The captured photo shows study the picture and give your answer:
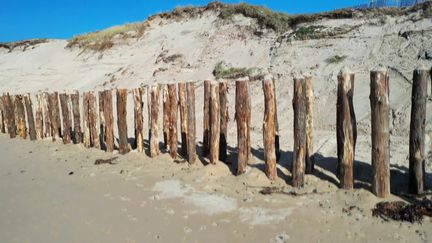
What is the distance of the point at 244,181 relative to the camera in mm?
6426

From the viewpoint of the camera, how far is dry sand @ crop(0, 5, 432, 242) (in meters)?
4.94

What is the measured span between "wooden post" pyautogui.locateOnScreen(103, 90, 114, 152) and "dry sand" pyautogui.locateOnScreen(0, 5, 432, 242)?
19.5 inches

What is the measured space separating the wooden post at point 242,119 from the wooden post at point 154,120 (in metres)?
2.01

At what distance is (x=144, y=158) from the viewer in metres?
8.22

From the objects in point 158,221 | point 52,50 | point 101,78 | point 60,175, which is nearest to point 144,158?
point 60,175

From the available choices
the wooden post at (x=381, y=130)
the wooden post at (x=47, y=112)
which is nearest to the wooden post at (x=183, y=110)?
the wooden post at (x=381, y=130)

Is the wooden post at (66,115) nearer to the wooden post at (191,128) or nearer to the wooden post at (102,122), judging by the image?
the wooden post at (102,122)

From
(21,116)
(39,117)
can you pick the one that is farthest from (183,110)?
(21,116)

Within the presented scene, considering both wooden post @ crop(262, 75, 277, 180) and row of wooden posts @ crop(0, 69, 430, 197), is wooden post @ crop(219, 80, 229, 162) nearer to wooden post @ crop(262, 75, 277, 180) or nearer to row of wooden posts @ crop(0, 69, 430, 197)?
row of wooden posts @ crop(0, 69, 430, 197)

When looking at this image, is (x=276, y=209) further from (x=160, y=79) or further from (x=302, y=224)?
(x=160, y=79)

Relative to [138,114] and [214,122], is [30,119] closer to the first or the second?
[138,114]

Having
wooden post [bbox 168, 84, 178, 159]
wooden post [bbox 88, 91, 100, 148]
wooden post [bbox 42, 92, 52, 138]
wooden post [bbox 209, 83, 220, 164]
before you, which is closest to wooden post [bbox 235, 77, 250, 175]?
wooden post [bbox 209, 83, 220, 164]

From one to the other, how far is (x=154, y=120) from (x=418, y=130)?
4.51 metres

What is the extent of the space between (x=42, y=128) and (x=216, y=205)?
23.9 ft
